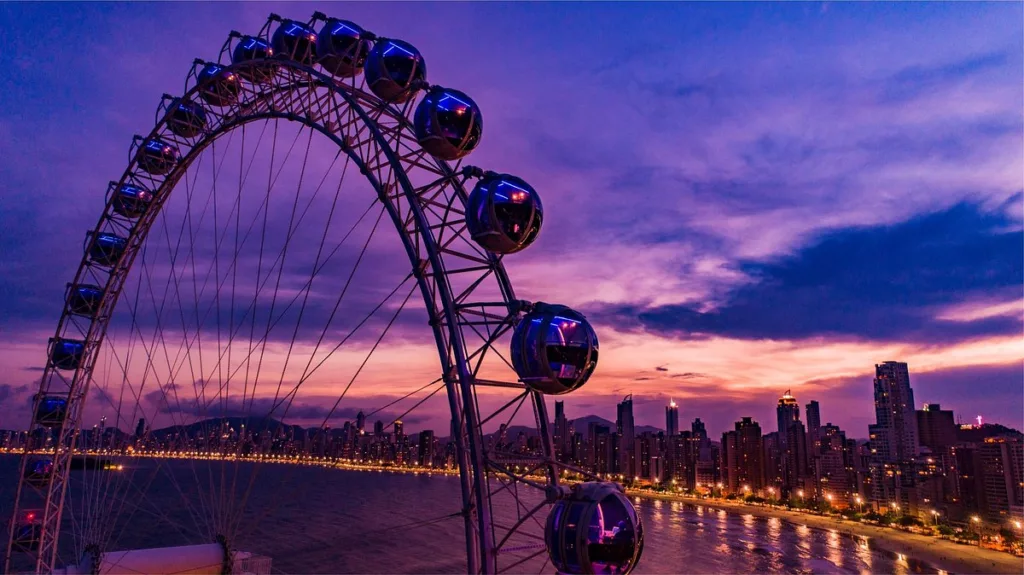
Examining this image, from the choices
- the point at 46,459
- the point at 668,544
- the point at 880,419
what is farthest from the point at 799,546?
the point at 880,419

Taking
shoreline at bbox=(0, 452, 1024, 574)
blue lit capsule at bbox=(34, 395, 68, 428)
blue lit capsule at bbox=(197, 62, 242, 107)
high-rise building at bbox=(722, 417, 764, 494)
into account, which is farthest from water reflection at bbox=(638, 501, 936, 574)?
high-rise building at bbox=(722, 417, 764, 494)

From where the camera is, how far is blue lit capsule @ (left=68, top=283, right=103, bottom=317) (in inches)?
823

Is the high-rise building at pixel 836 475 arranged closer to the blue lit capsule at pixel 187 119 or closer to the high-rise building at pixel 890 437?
the high-rise building at pixel 890 437

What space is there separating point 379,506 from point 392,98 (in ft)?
299

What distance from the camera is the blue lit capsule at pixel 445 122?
Result: 8.66 meters

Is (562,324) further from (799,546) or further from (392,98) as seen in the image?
(799,546)

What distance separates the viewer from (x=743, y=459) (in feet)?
493

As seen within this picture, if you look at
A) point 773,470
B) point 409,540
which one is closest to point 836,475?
point 773,470

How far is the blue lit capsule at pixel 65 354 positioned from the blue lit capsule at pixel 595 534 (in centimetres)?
2083

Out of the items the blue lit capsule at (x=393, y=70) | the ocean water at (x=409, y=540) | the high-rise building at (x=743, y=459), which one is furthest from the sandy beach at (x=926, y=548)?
the blue lit capsule at (x=393, y=70)

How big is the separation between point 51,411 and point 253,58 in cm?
1491

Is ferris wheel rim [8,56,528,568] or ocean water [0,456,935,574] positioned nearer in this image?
ferris wheel rim [8,56,528,568]

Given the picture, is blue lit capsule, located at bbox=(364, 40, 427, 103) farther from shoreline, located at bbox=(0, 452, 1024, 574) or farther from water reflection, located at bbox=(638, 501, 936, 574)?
water reflection, located at bbox=(638, 501, 936, 574)

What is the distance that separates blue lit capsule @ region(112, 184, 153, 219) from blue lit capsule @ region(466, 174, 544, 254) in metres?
17.1
